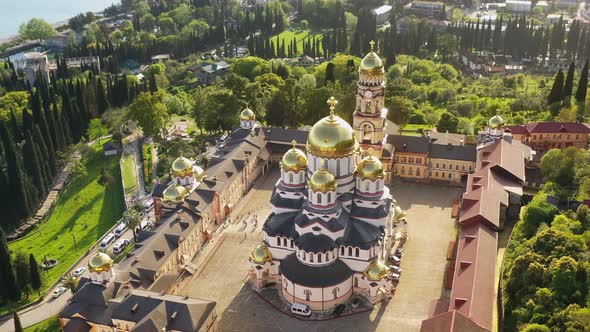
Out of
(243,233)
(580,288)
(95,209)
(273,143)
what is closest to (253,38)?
(273,143)

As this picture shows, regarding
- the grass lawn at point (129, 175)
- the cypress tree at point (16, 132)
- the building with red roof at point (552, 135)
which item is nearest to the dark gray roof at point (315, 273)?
the grass lawn at point (129, 175)

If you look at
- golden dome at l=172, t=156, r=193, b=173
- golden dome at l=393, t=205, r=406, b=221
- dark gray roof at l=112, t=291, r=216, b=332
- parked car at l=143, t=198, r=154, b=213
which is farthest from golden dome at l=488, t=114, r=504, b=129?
dark gray roof at l=112, t=291, r=216, b=332

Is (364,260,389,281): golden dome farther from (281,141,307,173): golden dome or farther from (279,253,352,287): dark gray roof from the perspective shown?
(281,141,307,173): golden dome

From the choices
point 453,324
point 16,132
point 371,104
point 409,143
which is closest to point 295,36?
point 16,132

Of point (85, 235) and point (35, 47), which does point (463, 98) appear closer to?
point (85, 235)

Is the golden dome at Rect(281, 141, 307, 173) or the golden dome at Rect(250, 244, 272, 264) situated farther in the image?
the golden dome at Rect(281, 141, 307, 173)

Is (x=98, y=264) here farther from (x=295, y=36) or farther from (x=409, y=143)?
(x=295, y=36)

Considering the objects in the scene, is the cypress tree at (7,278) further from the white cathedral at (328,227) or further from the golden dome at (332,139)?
the golden dome at (332,139)
